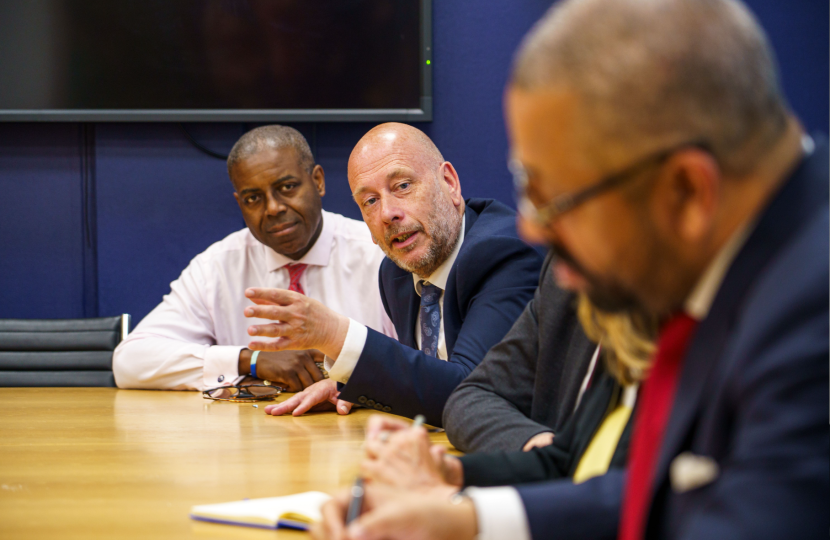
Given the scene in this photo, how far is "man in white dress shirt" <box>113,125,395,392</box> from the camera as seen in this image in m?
2.72

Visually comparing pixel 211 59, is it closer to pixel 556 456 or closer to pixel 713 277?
pixel 556 456

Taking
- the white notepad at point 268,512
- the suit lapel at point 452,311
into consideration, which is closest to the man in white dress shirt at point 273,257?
the suit lapel at point 452,311

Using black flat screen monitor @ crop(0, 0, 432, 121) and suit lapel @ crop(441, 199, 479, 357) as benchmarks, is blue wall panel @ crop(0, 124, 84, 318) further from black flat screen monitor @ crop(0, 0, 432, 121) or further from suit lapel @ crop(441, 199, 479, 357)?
suit lapel @ crop(441, 199, 479, 357)

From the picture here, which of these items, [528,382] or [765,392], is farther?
[528,382]

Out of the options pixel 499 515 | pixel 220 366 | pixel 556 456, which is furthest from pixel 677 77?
pixel 220 366

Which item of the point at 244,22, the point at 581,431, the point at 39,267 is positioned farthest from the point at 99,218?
the point at 581,431

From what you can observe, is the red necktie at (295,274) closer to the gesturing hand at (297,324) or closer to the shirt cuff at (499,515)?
the gesturing hand at (297,324)

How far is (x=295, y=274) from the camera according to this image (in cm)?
287

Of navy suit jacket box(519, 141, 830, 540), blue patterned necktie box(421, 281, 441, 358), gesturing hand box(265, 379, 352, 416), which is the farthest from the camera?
blue patterned necktie box(421, 281, 441, 358)

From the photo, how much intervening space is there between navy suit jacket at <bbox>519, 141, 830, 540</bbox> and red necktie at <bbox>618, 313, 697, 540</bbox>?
1cm

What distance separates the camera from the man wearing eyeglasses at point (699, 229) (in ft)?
1.77

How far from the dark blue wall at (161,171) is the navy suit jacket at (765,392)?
2711 millimetres

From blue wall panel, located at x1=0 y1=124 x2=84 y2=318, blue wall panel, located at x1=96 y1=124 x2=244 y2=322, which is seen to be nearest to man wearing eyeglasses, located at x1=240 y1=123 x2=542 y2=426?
blue wall panel, located at x1=96 y1=124 x2=244 y2=322

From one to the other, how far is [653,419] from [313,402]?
1.19 m
